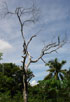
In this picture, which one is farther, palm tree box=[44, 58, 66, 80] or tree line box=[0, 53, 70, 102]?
palm tree box=[44, 58, 66, 80]

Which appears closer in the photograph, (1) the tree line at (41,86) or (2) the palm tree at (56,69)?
(1) the tree line at (41,86)

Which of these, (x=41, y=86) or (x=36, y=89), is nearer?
(x=36, y=89)

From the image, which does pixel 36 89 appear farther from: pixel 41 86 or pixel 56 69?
pixel 56 69

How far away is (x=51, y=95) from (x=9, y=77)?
1021 centimetres

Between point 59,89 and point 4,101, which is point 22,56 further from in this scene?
point 59,89

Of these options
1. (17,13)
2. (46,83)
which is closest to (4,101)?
(17,13)

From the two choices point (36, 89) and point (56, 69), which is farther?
point (56, 69)

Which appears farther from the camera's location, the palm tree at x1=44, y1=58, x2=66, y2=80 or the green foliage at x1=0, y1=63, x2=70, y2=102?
the palm tree at x1=44, y1=58, x2=66, y2=80

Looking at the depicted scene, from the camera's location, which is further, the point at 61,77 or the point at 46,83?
the point at 61,77

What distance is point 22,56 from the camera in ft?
67.5

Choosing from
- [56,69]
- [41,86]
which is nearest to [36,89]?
[41,86]

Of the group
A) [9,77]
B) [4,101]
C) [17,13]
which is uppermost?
[9,77]

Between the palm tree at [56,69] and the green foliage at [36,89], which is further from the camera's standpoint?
the palm tree at [56,69]

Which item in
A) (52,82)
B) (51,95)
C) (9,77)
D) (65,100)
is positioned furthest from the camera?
(9,77)
